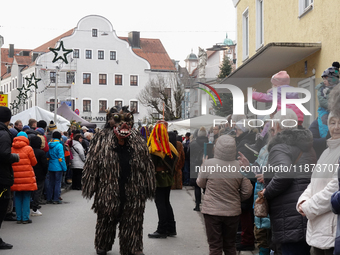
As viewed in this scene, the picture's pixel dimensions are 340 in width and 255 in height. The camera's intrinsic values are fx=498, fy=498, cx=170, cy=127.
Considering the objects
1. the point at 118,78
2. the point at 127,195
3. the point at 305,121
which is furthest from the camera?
the point at 118,78

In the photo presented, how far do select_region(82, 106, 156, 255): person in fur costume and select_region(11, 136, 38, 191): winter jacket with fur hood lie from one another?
281 cm

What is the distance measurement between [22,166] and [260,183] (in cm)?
492

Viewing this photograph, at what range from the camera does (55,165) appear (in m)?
11.9

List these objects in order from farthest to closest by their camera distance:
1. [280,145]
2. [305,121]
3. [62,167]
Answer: [62,167] < [305,121] < [280,145]

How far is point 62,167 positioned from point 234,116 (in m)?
7.62

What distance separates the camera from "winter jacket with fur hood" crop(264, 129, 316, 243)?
4.51m

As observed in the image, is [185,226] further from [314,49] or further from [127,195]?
[314,49]

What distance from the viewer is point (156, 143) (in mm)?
8133

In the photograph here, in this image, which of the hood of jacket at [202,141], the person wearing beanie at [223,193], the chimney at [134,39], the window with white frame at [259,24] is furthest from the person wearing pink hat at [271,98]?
the chimney at [134,39]

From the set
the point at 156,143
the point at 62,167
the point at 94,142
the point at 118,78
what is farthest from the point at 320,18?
the point at 118,78

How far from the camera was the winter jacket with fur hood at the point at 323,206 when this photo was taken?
3709 mm

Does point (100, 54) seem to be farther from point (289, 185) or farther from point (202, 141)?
point (289, 185)

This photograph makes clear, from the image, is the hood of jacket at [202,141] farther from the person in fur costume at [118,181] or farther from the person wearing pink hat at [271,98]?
the person wearing pink hat at [271,98]

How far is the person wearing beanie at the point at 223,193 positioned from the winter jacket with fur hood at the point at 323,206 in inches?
67.7
